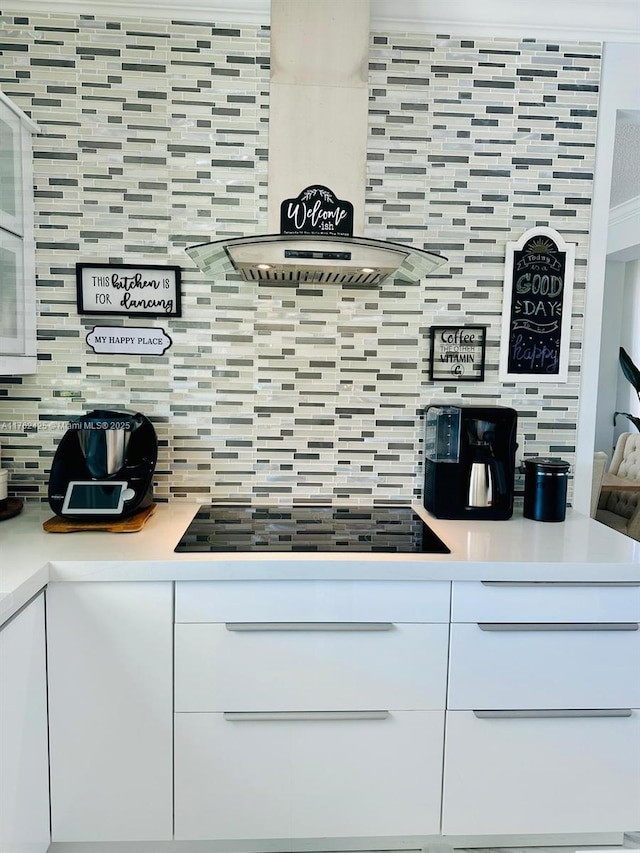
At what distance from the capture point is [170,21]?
75.5 inches

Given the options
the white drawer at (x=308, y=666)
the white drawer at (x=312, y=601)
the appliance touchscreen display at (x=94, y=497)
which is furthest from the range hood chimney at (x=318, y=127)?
the white drawer at (x=308, y=666)

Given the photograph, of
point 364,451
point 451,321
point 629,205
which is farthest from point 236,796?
point 629,205

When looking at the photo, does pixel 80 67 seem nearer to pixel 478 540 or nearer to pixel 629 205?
pixel 478 540

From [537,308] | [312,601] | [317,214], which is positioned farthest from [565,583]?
[317,214]

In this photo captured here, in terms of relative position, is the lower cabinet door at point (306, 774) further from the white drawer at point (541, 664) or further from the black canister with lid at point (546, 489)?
the black canister with lid at point (546, 489)

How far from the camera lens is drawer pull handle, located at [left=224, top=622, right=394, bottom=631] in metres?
1.49

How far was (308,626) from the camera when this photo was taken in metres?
1.50

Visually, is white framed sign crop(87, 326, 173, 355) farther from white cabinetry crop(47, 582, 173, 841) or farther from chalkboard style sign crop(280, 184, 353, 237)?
white cabinetry crop(47, 582, 173, 841)

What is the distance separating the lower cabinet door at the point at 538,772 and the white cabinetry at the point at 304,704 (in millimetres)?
78

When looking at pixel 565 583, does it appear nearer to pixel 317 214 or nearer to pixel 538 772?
pixel 538 772

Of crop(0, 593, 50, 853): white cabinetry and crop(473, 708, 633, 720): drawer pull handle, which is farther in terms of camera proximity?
crop(473, 708, 633, 720): drawer pull handle

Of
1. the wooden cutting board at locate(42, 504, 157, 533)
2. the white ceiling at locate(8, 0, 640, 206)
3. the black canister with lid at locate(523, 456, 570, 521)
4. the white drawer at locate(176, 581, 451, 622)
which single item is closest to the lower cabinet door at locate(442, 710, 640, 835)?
the white drawer at locate(176, 581, 451, 622)

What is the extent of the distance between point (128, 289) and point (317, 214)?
758 mm

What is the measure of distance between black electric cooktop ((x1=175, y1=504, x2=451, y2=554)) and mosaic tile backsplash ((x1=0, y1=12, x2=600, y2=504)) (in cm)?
10
